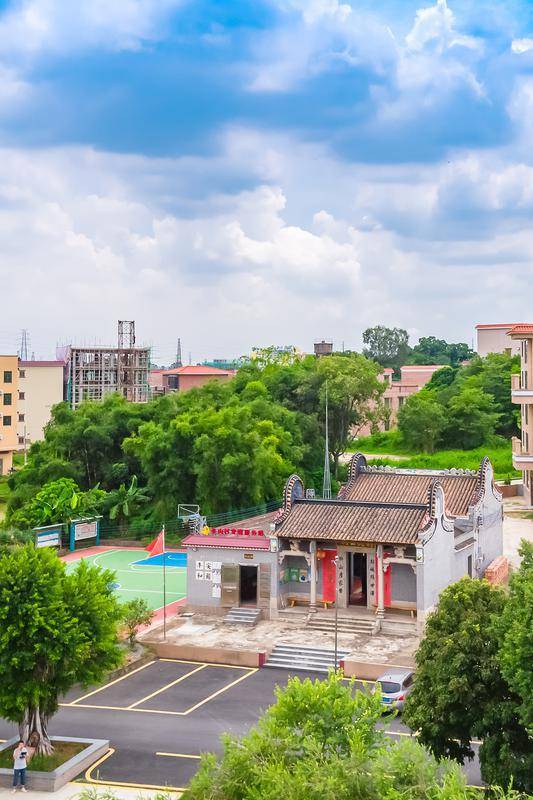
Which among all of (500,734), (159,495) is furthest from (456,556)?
(159,495)

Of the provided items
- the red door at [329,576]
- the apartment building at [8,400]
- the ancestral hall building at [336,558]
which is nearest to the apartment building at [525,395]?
the ancestral hall building at [336,558]

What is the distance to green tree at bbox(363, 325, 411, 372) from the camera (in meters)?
127

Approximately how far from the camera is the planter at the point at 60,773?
1764 centimetres

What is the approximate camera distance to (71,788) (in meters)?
17.7

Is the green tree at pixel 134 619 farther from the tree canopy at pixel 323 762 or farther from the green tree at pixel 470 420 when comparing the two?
the green tree at pixel 470 420

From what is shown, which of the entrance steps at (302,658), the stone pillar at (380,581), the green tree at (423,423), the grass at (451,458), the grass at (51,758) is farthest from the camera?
the green tree at (423,423)

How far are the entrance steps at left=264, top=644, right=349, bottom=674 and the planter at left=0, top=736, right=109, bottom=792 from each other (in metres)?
7.25

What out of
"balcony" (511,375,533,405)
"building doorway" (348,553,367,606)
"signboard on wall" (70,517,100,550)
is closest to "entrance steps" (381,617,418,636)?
"building doorway" (348,553,367,606)

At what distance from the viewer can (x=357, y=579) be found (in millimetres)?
29953

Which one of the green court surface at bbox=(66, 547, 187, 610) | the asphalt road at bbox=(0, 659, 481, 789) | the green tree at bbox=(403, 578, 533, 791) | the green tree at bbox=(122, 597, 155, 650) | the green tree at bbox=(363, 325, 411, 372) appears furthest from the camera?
the green tree at bbox=(363, 325, 411, 372)

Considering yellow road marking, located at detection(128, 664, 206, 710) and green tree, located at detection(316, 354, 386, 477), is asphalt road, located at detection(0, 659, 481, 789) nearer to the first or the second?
yellow road marking, located at detection(128, 664, 206, 710)

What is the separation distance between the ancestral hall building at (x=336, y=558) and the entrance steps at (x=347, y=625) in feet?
1.64

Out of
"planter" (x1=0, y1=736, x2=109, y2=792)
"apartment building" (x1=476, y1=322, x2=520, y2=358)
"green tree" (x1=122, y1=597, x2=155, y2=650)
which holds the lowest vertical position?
"planter" (x1=0, y1=736, x2=109, y2=792)

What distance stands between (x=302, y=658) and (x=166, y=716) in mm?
5259
